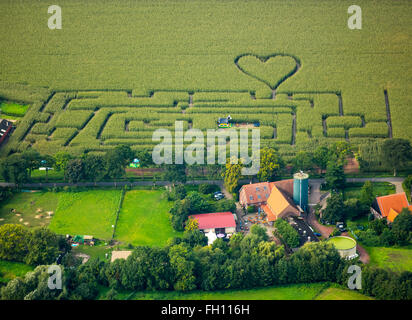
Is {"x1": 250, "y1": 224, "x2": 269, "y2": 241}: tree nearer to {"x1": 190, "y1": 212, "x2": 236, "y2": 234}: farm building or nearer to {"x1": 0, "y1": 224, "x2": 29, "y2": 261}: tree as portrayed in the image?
{"x1": 190, "y1": 212, "x2": 236, "y2": 234}: farm building

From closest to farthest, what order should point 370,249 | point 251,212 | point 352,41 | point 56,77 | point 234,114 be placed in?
point 370,249 → point 251,212 → point 234,114 → point 56,77 → point 352,41

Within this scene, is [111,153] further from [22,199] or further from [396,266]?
[396,266]

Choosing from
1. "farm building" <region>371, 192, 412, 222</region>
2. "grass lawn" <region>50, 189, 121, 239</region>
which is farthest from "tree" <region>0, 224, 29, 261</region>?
"farm building" <region>371, 192, 412, 222</region>

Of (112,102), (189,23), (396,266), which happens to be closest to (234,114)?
(112,102)

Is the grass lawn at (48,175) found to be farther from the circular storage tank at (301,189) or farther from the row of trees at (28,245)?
the circular storage tank at (301,189)

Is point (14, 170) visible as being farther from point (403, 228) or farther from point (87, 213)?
point (403, 228)

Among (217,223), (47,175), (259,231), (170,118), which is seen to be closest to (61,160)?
(47,175)

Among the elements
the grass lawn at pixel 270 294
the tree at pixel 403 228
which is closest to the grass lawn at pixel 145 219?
the grass lawn at pixel 270 294

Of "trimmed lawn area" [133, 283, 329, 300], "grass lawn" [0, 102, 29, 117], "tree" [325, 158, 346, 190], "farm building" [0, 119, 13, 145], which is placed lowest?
"trimmed lawn area" [133, 283, 329, 300]
